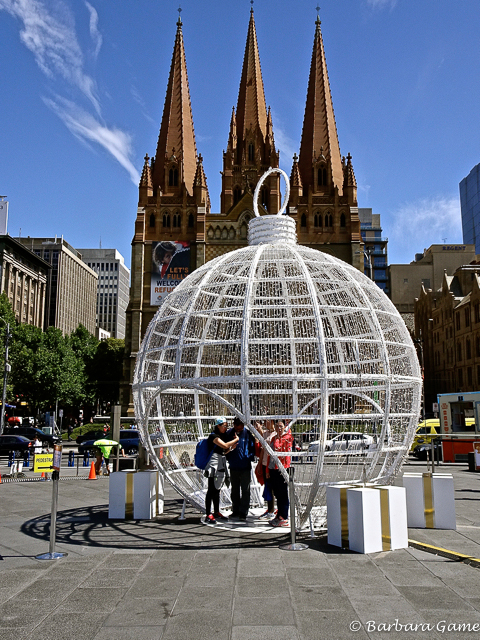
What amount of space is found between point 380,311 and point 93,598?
5498mm

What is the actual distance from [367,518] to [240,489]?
2329 millimetres

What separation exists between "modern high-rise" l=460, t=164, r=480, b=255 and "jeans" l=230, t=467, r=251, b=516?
93.4 m

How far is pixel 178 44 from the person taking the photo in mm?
59656

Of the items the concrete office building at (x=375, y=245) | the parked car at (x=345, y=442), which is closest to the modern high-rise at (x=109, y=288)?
the concrete office building at (x=375, y=245)

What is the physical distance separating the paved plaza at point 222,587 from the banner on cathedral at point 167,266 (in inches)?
1660

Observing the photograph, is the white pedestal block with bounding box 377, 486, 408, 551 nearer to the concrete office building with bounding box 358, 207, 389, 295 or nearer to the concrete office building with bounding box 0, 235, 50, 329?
the concrete office building with bounding box 0, 235, 50, 329

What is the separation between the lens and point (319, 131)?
5691cm

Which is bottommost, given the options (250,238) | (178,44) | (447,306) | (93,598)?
(93,598)

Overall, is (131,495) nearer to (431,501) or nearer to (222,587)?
(222,587)

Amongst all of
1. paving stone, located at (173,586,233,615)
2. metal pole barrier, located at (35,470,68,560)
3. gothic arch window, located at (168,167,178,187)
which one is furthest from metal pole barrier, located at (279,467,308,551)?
gothic arch window, located at (168,167,178,187)

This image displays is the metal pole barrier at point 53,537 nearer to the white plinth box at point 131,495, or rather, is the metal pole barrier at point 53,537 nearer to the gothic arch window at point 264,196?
the white plinth box at point 131,495

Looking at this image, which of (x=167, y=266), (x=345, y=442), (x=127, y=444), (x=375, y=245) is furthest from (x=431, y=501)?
(x=375, y=245)

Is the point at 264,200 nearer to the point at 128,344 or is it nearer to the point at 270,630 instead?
the point at 128,344

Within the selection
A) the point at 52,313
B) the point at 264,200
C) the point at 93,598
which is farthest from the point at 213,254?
the point at 52,313
